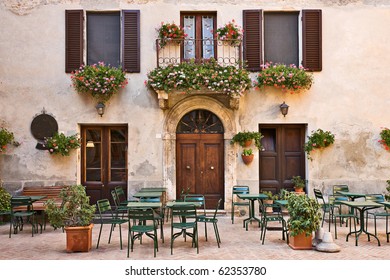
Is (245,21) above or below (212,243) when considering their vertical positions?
above

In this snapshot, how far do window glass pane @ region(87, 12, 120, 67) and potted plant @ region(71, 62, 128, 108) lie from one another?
19.9 inches

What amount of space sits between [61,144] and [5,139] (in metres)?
1.40

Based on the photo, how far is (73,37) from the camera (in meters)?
12.1

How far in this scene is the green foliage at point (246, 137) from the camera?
11906 millimetres

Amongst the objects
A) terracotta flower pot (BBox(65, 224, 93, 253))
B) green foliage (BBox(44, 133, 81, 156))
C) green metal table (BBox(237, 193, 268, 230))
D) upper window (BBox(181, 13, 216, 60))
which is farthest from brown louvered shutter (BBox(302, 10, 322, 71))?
terracotta flower pot (BBox(65, 224, 93, 253))

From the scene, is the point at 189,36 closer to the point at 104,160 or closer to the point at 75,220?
the point at 104,160

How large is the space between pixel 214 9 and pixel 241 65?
1683 millimetres

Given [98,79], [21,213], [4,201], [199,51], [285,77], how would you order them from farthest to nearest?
[199,51] < [285,77] < [98,79] < [4,201] < [21,213]

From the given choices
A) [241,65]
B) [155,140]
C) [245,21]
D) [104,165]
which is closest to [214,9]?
[245,21]

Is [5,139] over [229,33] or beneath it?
beneath

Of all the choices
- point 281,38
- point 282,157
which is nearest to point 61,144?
point 282,157

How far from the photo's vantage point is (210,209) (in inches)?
483

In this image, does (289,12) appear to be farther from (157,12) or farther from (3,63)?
(3,63)

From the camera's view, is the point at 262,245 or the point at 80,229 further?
the point at 262,245
